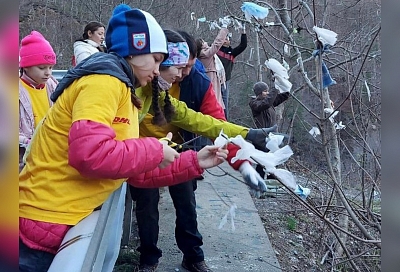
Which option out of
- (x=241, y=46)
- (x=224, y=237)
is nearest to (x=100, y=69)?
(x=224, y=237)

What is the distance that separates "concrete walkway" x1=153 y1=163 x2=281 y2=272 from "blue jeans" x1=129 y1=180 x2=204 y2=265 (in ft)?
0.74

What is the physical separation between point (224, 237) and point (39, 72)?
2.06 m

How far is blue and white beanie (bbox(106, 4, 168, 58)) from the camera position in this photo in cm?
222

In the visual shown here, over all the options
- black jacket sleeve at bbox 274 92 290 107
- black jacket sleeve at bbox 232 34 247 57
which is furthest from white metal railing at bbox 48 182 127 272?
black jacket sleeve at bbox 232 34 247 57

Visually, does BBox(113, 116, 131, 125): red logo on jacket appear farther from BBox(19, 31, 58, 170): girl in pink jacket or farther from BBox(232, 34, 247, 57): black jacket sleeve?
BBox(232, 34, 247, 57): black jacket sleeve

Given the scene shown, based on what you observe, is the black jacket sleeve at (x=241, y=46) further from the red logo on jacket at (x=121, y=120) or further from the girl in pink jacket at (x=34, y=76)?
the red logo on jacket at (x=121, y=120)

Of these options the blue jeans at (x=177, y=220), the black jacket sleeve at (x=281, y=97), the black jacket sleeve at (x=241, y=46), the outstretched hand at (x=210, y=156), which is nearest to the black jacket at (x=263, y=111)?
the black jacket sleeve at (x=281, y=97)

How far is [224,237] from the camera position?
4539 mm

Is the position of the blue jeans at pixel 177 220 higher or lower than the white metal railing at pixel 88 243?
lower

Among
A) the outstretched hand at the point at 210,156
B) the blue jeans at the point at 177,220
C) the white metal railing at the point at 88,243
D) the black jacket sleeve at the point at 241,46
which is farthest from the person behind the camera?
the black jacket sleeve at the point at 241,46

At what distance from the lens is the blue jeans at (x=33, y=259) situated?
6.46ft

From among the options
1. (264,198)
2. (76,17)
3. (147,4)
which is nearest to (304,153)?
(264,198)

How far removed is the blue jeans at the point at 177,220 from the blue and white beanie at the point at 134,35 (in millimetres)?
1285
